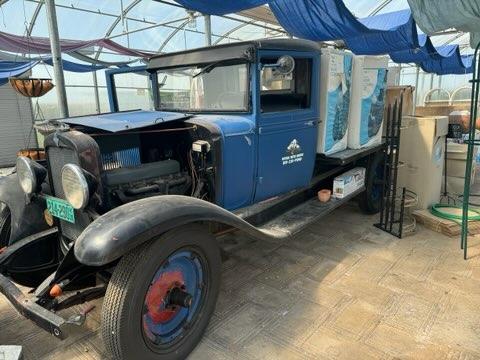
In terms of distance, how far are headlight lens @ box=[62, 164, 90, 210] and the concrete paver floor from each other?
974 millimetres

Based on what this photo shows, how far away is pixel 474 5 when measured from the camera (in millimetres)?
3109

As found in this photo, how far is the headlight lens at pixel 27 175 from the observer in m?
2.48

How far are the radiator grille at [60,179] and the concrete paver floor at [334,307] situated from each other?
0.66 m

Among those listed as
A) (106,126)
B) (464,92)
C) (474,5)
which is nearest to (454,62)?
(464,92)

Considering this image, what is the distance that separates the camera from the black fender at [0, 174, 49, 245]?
272 cm

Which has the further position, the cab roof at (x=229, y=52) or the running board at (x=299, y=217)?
the running board at (x=299, y=217)

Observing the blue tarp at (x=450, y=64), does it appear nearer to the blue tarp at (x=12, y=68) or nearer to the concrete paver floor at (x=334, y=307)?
the concrete paver floor at (x=334, y=307)

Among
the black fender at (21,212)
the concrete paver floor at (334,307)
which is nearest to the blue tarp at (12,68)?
the black fender at (21,212)

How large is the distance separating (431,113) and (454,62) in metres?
3.75

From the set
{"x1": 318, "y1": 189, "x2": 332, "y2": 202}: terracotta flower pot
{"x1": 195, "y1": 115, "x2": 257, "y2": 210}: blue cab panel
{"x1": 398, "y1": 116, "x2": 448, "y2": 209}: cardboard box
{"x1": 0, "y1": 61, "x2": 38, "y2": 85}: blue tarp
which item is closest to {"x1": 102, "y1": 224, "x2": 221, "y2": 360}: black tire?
{"x1": 195, "y1": 115, "x2": 257, "y2": 210}: blue cab panel

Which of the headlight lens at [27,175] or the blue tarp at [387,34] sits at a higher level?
the blue tarp at [387,34]

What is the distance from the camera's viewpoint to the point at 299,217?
10.8ft

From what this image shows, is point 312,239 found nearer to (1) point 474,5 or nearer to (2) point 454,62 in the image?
(1) point 474,5

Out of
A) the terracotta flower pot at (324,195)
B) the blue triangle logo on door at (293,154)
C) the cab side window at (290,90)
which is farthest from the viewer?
the terracotta flower pot at (324,195)
